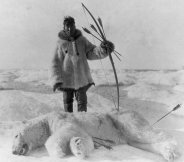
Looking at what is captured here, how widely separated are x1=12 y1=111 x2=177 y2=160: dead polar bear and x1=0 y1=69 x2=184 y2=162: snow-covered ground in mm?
72

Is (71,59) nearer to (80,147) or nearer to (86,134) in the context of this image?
(86,134)

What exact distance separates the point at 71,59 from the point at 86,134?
104 cm

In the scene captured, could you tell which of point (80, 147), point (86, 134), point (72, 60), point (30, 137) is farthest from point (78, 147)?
point (72, 60)

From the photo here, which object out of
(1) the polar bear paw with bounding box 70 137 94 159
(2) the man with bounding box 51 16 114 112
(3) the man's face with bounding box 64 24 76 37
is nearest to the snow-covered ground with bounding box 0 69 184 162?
(1) the polar bear paw with bounding box 70 137 94 159

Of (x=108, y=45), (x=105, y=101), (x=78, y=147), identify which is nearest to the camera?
(x=78, y=147)

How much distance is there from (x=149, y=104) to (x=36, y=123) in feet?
11.7

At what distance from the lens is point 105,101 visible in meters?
5.21

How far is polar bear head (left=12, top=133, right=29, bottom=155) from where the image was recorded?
2119 mm

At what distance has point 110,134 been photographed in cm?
247

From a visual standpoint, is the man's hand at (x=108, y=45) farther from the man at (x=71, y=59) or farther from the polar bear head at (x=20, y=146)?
the polar bear head at (x=20, y=146)

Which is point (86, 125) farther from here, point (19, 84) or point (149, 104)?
point (19, 84)

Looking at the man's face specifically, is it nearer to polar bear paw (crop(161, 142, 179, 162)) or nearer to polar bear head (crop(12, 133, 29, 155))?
polar bear head (crop(12, 133, 29, 155))

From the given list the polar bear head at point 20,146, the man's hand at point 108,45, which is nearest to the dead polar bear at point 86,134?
the polar bear head at point 20,146

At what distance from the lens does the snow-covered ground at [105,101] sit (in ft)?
7.16
